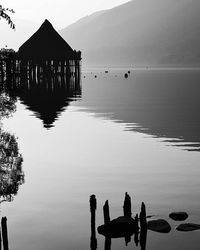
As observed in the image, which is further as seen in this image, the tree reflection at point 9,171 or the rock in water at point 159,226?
the tree reflection at point 9,171

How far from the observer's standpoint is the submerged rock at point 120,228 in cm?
1708

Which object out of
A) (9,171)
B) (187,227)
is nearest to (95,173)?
(9,171)

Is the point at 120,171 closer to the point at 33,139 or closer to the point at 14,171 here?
the point at 14,171

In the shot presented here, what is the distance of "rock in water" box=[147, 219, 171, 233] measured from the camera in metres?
17.7

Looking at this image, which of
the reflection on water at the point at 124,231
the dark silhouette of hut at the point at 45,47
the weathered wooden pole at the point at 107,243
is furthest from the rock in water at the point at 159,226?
the dark silhouette of hut at the point at 45,47

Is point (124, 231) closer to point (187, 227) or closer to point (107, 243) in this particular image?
point (107, 243)

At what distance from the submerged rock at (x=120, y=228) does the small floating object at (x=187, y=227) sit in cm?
154

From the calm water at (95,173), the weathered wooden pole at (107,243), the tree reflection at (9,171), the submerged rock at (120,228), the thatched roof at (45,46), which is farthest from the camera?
the thatched roof at (45,46)

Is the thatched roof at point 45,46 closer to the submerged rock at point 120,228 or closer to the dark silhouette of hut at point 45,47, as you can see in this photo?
the dark silhouette of hut at point 45,47

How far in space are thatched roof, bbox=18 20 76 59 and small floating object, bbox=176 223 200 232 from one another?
7257cm

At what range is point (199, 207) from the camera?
800 inches

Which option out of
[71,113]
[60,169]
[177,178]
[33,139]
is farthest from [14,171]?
[71,113]

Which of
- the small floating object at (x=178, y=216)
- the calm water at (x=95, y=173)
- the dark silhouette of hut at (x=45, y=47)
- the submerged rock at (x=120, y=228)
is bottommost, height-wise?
the calm water at (x=95, y=173)

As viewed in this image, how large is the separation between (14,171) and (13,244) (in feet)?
25.4
